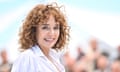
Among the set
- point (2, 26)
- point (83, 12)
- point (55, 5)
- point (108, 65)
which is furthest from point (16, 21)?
point (55, 5)

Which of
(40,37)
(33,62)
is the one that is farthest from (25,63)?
(40,37)

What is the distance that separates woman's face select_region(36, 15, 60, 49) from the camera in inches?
64.5

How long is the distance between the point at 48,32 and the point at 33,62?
0.16 meters

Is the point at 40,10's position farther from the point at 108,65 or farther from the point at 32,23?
the point at 108,65

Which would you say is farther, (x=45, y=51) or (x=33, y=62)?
(x=45, y=51)

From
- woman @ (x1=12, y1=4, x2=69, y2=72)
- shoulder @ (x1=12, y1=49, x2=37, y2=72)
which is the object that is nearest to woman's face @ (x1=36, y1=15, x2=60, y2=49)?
woman @ (x1=12, y1=4, x2=69, y2=72)

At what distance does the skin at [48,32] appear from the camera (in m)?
1.64

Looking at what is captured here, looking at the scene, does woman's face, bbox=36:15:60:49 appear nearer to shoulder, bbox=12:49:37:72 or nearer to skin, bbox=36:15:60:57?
skin, bbox=36:15:60:57

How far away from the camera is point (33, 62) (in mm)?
1580

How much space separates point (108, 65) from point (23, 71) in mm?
1720

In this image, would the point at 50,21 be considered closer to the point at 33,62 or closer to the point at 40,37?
the point at 40,37

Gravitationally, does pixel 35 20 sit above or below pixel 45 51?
above

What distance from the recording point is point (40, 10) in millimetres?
1662

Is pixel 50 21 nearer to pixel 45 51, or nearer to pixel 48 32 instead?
pixel 48 32
